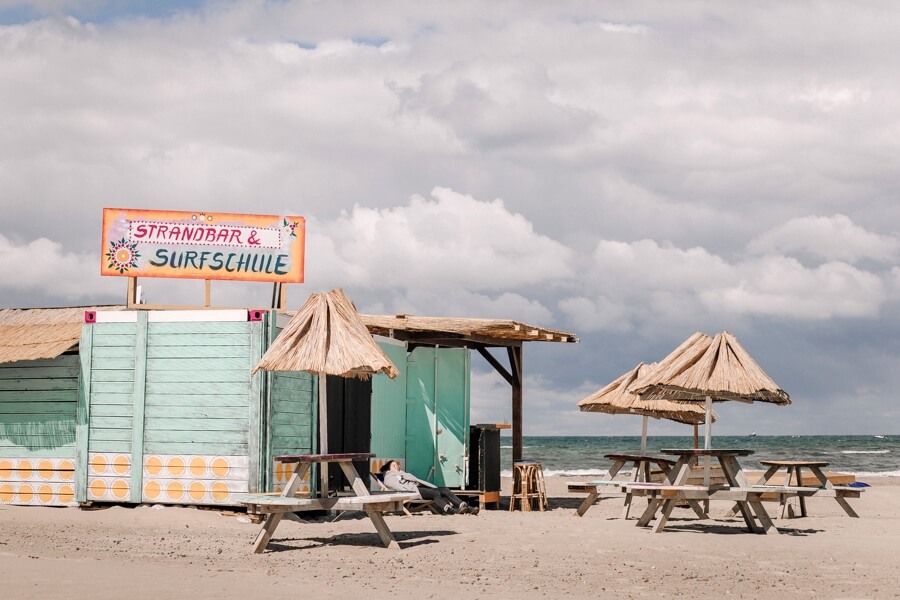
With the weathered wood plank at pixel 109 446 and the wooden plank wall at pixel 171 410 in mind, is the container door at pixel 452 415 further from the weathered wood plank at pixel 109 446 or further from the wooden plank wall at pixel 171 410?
the weathered wood plank at pixel 109 446

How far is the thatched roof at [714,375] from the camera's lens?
1139 cm

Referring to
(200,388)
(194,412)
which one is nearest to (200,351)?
(200,388)

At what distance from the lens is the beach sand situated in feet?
23.6

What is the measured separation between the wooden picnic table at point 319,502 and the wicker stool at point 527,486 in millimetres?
5183

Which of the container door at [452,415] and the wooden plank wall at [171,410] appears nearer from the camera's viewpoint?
the wooden plank wall at [171,410]

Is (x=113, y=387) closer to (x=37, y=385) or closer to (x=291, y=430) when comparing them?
(x=37, y=385)

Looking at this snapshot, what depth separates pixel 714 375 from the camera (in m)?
11.5

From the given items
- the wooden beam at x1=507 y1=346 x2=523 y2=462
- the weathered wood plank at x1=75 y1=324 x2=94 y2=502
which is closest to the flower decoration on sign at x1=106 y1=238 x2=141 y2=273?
the weathered wood plank at x1=75 y1=324 x2=94 y2=502

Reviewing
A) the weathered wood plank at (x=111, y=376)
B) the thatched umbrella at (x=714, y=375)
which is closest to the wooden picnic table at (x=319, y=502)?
the thatched umbrella at (x=714, y=375)

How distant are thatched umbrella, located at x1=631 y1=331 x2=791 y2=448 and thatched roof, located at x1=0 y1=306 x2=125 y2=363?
21.6 ft

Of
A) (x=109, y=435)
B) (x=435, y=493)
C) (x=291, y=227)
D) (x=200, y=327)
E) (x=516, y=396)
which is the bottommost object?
(x=435, y=493)

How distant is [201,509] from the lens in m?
12.3

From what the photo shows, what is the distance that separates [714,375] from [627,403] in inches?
137

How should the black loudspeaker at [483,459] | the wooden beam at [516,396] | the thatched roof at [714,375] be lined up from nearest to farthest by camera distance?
the thatched roof at [714,375], the black loudspeaker at [483,459], the wooden beam at [516,396]
